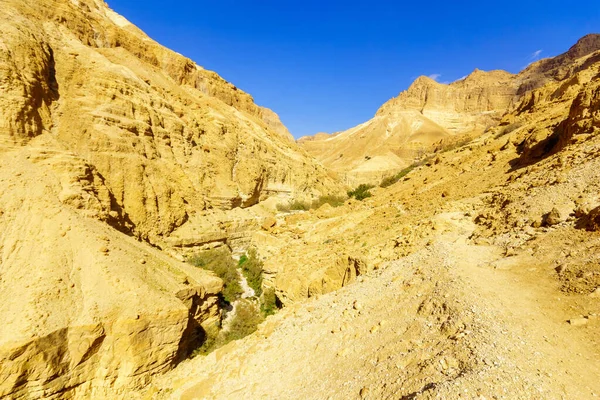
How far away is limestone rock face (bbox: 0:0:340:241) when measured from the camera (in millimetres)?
12508

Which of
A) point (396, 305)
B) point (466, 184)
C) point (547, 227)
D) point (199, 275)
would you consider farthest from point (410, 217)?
point (199, 275)

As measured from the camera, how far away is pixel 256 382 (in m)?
6.46

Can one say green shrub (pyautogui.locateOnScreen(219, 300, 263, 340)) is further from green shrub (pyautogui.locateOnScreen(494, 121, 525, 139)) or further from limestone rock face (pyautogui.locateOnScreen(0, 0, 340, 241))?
green shrub (pyautogui.locateOnScreen(494, 121, 525, 139))

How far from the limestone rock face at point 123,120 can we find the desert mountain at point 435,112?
3969 centimetres

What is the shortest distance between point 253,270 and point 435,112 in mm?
89232

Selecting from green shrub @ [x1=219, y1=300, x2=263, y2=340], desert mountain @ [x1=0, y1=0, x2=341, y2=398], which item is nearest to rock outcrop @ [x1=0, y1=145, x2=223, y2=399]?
desert mountain @ [x1=0, y1=0, x2=341, y2=398]

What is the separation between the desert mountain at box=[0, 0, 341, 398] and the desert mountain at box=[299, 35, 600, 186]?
43806 mm

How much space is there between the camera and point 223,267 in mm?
15922

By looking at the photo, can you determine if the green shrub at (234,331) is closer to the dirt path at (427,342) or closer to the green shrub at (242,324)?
the green shrub at (242,324)

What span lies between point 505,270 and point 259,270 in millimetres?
13058

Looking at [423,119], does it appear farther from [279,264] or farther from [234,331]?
[234,331]

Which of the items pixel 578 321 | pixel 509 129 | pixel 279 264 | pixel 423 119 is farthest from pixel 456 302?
pixel 423 119

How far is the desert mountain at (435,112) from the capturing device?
2685 inches

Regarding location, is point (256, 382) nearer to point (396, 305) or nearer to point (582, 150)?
point (396, 305)
